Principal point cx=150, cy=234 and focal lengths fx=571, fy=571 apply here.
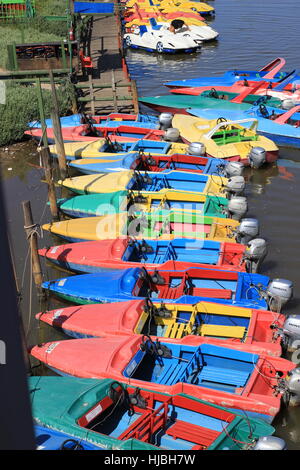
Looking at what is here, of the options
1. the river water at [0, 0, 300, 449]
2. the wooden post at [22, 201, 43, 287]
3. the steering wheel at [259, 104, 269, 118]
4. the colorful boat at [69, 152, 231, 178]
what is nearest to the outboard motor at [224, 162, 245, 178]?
the colorful boat at [69, 152, 231, 178]

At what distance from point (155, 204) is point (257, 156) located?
5014 mm

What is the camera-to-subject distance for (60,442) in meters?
7.35

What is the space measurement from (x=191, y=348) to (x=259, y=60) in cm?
2559

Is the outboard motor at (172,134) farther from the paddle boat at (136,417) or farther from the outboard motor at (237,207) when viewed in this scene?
the paddle boat at (136,417)

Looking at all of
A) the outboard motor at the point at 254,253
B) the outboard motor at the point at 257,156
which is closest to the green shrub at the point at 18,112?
the outboard motor at the point at 257,156

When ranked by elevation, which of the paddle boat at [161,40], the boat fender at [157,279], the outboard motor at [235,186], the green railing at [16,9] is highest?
the green railing at [16,9]

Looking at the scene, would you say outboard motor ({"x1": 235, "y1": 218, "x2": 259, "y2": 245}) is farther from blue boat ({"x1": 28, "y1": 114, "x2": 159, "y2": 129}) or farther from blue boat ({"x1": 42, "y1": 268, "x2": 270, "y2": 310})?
blue boat ({"x1": 28, "y1": 114, "x2": 159, "y2": 129})

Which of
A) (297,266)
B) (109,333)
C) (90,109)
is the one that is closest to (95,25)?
(90,109)

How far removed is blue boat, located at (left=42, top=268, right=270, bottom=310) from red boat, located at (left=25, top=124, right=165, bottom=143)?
8049mm

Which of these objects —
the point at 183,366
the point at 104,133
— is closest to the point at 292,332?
the point at 183,366

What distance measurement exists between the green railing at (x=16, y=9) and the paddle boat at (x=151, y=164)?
16259mm

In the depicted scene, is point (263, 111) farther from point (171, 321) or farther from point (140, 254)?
point (171, 321)

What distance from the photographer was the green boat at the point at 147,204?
46.0 feet

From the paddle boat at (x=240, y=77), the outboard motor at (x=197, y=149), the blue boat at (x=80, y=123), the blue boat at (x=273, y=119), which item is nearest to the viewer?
the outboard motor at (x=197, y=149)
